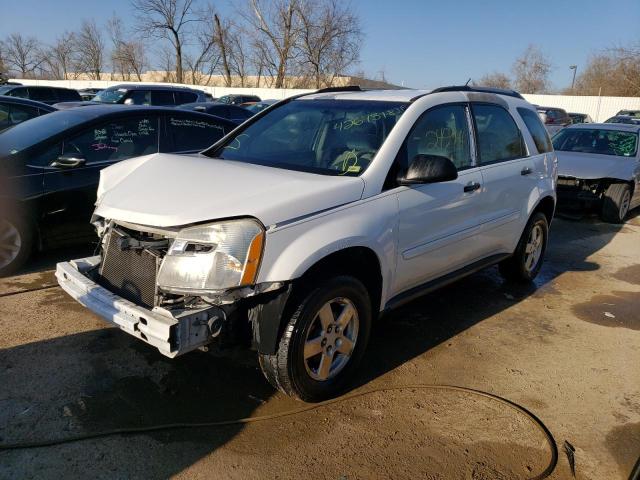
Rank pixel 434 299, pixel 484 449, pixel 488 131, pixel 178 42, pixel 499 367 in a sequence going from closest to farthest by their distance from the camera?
pixel 484 449
pixel 499 367
pixel 488 131
pixel 434 299
pixel 178 42

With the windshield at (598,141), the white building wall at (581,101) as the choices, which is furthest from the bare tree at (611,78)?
the windshield at (598,141)

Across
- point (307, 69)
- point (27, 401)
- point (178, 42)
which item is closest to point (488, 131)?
point (27, 401)

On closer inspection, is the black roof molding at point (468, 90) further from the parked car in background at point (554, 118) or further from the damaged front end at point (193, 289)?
the parked car in background at point (554, 118)

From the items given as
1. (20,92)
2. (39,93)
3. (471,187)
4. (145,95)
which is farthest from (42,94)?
(471,187)

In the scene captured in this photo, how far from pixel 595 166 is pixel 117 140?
7423mm

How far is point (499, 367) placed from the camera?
12.7 feet

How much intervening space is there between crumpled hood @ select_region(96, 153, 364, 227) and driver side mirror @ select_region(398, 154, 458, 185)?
0.38m

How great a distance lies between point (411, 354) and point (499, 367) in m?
0.63

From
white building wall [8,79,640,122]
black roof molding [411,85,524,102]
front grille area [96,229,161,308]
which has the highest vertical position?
white building wall [8,79,640,122]

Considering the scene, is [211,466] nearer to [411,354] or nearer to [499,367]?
[411,354]

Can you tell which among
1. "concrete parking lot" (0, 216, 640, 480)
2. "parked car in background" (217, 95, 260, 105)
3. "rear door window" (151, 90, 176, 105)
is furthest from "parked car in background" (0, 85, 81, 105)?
"concrete parking lot" (0, 216, 640, 480)

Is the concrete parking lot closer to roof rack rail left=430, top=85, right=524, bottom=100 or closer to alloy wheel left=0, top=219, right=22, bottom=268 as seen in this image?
alloy wheel left=0, top=219, right=22, bottom=268

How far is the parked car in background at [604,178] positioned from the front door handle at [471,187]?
17.6ft

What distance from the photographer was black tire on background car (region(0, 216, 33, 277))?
4.83 meters
